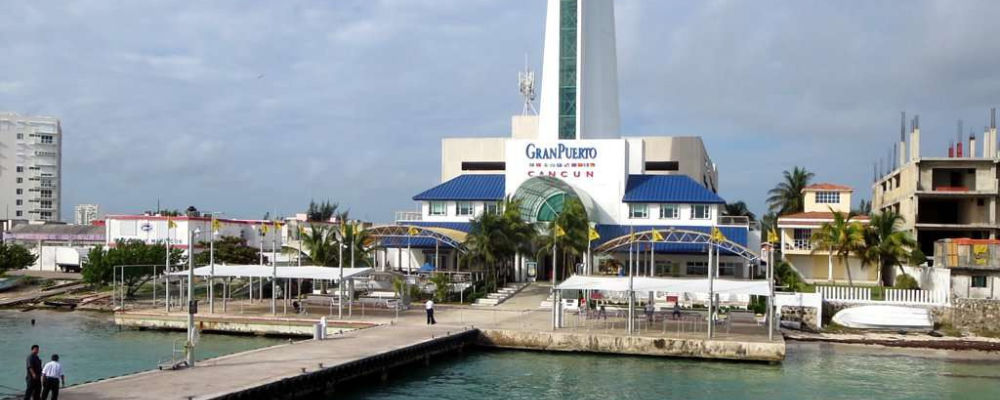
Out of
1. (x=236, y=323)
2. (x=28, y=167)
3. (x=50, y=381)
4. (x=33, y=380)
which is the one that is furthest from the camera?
(x=28, y=167)

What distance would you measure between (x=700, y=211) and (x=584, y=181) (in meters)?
8.31

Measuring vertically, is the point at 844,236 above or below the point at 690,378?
above

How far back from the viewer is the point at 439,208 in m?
66.3

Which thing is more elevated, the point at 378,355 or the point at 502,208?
the point at 502,208

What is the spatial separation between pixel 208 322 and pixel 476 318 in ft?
42.8

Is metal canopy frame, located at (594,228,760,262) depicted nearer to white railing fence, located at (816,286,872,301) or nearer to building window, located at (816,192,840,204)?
white railing fence, located at (816,286,872,301)

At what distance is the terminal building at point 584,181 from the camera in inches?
2398

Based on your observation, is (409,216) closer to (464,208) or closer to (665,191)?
(464,208)

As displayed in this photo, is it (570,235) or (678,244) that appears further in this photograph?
(678,244)

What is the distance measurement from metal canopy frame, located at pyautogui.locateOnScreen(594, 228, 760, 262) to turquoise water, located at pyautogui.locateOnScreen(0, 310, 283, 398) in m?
20.4

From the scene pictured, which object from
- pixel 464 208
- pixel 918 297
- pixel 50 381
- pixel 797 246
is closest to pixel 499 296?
pixel 464 208

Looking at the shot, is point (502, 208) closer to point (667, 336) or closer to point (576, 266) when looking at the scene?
point (576, 266)

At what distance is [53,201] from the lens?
15200 cm

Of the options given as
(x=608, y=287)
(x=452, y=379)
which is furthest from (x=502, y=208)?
(x=452, y=379)
